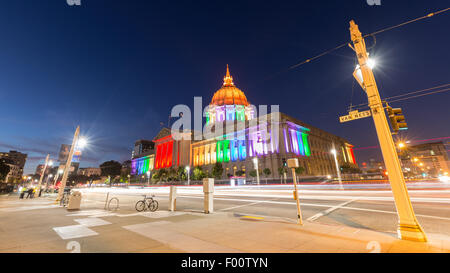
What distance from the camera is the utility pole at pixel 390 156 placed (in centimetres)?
534

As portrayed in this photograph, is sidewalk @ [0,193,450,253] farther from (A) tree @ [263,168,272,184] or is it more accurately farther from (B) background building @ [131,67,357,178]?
(A) tree @ [263,168,272,184]

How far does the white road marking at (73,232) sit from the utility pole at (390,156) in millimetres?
9892

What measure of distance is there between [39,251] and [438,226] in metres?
13.2

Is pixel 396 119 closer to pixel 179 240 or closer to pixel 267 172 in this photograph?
pixel 179 240

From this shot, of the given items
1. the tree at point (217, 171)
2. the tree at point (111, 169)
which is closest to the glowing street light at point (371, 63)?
the tree at point (217, 171)

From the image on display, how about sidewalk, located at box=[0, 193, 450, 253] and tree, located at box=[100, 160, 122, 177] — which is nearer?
sidewalk, located at box=[0, 193, 450, 253]

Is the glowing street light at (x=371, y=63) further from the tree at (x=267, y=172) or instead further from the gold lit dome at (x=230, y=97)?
the gold lit dome at (x=230, y=97)

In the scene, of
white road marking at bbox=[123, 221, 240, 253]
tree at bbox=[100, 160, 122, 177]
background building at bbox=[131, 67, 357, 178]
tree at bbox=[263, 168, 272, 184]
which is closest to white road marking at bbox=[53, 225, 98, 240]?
white road marking at bbox=[123, 221, 240, 253]

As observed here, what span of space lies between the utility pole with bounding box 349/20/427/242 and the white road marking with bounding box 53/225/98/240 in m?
9.89

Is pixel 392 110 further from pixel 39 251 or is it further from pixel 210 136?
pixel 210 136

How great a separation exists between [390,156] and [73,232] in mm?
11288

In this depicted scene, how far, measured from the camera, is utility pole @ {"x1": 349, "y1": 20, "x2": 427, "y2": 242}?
534 centimetres

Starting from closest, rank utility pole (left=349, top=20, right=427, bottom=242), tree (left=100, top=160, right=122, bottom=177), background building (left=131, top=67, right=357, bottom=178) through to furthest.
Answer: utility pole (left=349, top=20, right=427, bottom=242) → background building (left=131, top=67, right=357, bottom=178) → tree (left=100, top=160, right=122, bottom=177)
